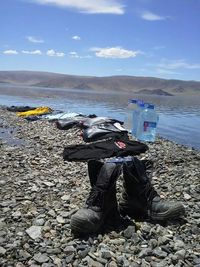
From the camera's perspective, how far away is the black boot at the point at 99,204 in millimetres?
5812

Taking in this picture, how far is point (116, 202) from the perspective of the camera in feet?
20.9

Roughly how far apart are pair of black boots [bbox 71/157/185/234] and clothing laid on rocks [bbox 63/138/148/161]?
3.35 m

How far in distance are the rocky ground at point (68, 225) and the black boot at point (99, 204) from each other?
0.55ft

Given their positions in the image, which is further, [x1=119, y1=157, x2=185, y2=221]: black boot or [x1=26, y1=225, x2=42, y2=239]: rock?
[x1=119, y1=157, x2=185, y2=221]: black boot

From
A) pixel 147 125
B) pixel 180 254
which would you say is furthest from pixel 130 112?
pixel 180 254

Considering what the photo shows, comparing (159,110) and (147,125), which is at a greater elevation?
(147,125)

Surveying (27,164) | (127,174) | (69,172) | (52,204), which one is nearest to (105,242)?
(127,174)

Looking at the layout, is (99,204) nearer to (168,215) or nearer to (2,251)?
(168,215)

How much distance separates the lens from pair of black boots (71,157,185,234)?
19.4 ft

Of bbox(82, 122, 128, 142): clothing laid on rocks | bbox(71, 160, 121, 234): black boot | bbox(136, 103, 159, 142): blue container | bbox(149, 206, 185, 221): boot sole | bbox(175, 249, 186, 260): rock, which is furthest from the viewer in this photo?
bbox(136, 103, 159, 142): blue container

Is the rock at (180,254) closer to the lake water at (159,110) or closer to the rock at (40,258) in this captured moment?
the rock at (40,258)

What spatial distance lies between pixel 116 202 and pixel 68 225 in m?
0.84

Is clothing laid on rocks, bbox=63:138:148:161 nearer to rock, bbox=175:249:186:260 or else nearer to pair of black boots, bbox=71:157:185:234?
pair of black boots, bbox=71:157:185:234

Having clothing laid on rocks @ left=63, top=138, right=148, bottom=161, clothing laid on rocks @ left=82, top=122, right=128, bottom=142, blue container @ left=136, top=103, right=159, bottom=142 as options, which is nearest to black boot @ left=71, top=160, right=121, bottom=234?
clothing laid on rocks @ left=63, top=138, right=148, bottom=161
